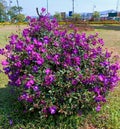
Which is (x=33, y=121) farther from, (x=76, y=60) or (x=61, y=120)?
(x=76, y=60)

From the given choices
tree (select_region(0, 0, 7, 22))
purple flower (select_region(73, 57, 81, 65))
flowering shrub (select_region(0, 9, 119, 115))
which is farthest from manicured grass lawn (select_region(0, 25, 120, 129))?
tree (select_region(0, 0, 7, 22))

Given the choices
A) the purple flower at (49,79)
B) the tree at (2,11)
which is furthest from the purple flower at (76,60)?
the tree at (2,11)

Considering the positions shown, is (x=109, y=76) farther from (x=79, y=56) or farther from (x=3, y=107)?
(x=3, y=107)

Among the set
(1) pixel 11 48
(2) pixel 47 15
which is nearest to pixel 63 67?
(1) pixel 11 48

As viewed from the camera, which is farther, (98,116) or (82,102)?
(98,116)

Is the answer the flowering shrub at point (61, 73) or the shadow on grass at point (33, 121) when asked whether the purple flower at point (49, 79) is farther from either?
the shadow on grass at point (33, 121)

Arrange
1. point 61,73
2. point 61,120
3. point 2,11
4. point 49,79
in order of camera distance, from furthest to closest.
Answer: point 2,11, point 61,120, point 61,73, point 49,79

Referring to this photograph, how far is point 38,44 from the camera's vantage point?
127 inches

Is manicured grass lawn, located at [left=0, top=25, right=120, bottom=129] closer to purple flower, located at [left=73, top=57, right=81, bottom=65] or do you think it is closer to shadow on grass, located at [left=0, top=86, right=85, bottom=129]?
shadow on grass, located at [left=0, top=86, right=85, bottom=129]

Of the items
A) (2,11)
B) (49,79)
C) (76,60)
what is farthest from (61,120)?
(2,11)

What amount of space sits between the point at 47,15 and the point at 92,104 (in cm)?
153

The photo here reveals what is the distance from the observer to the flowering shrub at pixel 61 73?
2.94 m

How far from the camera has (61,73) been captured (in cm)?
302

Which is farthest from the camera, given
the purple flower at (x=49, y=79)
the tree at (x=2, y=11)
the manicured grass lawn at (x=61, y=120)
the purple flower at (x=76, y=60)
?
the tree at (x=2, y=11)
